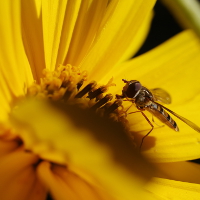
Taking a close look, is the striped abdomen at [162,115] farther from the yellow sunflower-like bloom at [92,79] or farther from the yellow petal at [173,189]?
the yellow petal at [173,189]

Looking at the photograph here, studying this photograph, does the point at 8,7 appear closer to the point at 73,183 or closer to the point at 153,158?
the point at 73,183

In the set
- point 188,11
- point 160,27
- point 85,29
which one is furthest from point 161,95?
→ point 160,27

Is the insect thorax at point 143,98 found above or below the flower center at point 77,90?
below

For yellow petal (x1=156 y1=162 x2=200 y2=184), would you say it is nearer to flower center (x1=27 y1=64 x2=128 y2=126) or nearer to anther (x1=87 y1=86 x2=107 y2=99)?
flower center (x1=27 y1=64 x2=128 y2=126)

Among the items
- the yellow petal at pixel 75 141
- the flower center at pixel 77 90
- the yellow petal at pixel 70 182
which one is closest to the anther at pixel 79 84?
the flower center at pixel 77 90

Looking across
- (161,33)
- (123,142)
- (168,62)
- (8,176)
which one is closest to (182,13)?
(123,142)

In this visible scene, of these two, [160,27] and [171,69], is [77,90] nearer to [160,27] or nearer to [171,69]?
[171,69]

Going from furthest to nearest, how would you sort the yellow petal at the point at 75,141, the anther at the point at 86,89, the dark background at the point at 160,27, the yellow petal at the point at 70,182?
the dark background at the point at 160,27 < the anther at the point at 86,89 < the yellow petal at the point at 70,182 < the yellow petal at the point at 75,141
